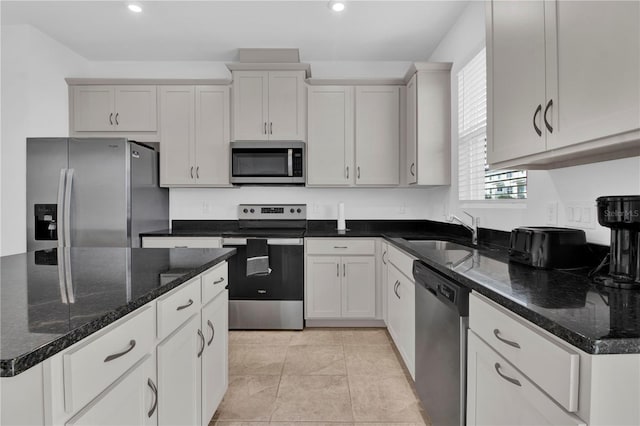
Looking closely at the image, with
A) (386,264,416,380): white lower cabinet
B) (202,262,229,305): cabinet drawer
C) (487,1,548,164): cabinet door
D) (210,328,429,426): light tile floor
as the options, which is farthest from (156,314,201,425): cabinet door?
(487,1,548,164): cabinet door

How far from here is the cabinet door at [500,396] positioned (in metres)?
0.86

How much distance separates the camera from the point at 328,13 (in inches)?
112

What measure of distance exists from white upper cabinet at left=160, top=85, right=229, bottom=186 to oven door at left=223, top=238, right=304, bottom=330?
81 cm

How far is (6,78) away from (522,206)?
14.4 ft

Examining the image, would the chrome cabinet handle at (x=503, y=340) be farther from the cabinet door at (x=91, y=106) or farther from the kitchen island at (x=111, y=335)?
the cabinet door at (x=91, y=106)

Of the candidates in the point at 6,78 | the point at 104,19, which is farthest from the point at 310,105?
the point at 6,78

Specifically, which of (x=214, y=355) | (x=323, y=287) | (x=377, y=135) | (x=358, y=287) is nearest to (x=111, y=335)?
(x=214, y=355)

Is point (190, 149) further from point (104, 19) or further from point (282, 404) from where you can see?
point (282, 404)

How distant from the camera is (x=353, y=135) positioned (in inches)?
138

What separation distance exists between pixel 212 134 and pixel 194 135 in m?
0.19

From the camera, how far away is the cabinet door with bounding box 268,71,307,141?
3408 mm

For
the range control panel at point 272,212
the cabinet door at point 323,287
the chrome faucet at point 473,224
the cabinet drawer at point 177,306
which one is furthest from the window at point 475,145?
the cabinet drawer at point 177,306

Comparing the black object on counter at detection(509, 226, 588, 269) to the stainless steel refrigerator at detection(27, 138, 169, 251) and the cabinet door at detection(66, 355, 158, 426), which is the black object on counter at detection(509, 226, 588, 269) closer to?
the cabinet door at detection(66, 355, 158, 426)

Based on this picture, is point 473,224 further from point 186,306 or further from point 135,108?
point 135,108
